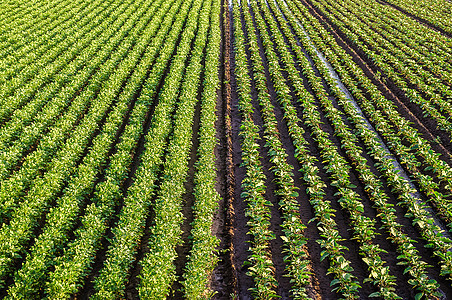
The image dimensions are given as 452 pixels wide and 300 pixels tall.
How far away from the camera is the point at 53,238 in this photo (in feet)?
25.7

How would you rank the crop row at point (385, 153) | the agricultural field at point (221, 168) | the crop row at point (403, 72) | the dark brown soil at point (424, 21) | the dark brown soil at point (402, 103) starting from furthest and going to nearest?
the dark brown soil at point (424, 21)
the crop row at point (403, 72)
the dark brown soil at point (402, 103)
the crop row at point (385, 153)
the agricultural field at point (221, 168)

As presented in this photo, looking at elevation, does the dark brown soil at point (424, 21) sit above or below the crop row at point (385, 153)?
above

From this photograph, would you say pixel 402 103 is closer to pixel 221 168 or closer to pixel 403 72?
pixel 403 72

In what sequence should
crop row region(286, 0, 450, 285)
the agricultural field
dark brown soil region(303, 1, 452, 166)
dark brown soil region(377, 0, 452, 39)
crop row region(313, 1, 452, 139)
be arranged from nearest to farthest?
the agricultural field → crop row region(286, 0, 450, 285) → dark brown soil region(303, 1, 452, 166) → crop row region(313, 1, 452, 139) → dark brown soil region(377, 0, 452, 39)

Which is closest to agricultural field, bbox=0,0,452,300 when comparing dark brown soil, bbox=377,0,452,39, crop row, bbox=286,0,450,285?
crop row, bbox=286,0,450,285

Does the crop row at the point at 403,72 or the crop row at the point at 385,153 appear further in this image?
the crop row at the point at 403,72

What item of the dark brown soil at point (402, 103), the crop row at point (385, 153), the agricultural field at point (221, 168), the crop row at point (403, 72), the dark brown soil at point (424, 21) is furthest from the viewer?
the dark brown soil at point (424, 21)

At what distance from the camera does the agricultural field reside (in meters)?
7.58

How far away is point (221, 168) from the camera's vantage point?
11508mm

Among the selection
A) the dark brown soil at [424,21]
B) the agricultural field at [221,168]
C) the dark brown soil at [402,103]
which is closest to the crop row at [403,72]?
the agricultural field at [221,168]

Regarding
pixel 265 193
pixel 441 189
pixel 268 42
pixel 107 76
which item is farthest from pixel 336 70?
pixel 107 76

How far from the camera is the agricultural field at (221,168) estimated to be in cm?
758

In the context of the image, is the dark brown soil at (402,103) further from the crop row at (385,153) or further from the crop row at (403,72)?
the crop row at (385,153)

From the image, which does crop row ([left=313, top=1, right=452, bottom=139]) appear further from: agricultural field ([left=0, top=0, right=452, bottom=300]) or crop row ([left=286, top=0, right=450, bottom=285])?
crop row ([left=286, top=0, right=450, bottom=285])
